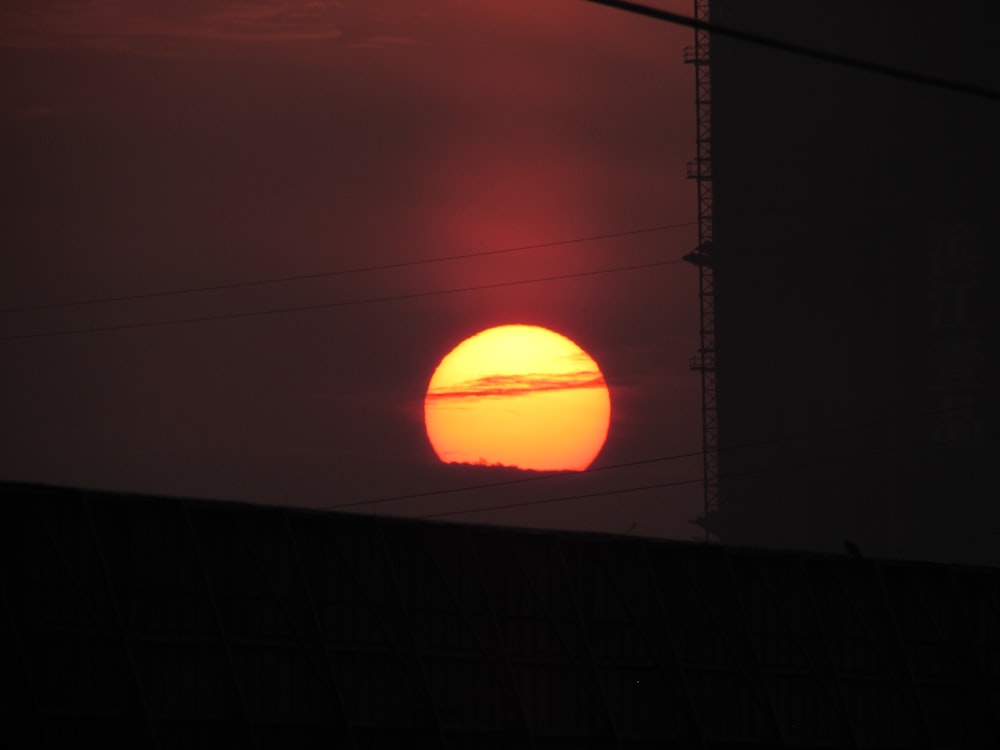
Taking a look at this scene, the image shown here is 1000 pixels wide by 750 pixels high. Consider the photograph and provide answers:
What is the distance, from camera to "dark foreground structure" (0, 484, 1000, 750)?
1941 centimetres

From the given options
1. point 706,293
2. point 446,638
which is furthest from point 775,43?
point 706,293

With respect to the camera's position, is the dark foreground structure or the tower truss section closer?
the dark foreground structure

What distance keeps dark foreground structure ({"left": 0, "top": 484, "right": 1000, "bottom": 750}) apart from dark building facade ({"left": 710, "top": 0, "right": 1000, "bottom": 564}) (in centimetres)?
5288

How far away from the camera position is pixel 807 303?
84.8 meters

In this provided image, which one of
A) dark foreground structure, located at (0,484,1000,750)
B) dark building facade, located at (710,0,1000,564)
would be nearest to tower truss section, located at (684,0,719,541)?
dark building facade, located at (710,0,1000,564)

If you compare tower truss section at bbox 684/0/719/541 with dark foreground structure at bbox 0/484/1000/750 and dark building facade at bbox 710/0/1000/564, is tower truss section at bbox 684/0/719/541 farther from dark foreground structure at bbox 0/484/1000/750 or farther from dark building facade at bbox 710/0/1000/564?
dark foreground structure at bbox 0/484/1000/750

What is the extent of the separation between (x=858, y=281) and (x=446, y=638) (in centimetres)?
6543

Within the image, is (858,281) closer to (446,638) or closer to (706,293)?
(706,293)

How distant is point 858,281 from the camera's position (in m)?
84.3

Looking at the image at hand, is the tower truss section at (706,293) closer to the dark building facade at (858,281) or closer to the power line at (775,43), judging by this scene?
the dark building facade at (858,281)

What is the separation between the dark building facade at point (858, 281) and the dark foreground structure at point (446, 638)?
2082 inches

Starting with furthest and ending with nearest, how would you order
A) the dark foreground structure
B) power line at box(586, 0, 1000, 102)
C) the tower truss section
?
the tower truss section → the dark foreground structure → power line at box(586, 0, 1000, 102)

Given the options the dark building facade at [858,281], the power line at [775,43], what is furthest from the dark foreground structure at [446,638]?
the dark building facade at [858,281]

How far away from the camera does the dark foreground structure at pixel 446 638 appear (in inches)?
764
